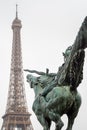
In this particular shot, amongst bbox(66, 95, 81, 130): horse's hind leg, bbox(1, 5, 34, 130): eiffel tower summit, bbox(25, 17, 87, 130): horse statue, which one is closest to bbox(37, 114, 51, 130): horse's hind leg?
bbox(25, 17, 87, 130): horse statue

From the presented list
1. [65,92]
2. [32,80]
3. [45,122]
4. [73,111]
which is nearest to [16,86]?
[32,80]

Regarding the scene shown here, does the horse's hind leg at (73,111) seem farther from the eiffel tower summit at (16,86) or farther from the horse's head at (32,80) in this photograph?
the eiffel tower summit at (16,86)

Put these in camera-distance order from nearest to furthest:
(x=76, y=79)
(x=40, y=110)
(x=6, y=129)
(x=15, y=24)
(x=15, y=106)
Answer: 1. (x=76, y=79)
2. (x=40, y=110)
3. (x=6, y=129)
4. (x=15, y=106)
5. (x=15, y=24)

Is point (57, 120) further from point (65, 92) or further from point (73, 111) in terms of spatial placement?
point (65, 92)

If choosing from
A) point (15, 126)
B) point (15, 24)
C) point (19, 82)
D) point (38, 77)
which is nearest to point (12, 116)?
point (15, 126)

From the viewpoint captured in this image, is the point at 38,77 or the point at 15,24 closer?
the point at 38,77

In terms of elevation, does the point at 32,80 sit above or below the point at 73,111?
above

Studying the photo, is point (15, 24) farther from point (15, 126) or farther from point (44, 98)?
point (44, 98)

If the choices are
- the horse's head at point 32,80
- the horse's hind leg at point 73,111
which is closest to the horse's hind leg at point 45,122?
the horse's hind leg at point 73,111

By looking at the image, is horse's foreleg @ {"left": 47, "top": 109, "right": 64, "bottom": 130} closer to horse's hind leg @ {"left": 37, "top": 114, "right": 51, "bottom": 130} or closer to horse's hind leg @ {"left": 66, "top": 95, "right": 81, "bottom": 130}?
horse's hind leg @ {"left": 66, "top": 95, "right": 81, "bottom": 130}
